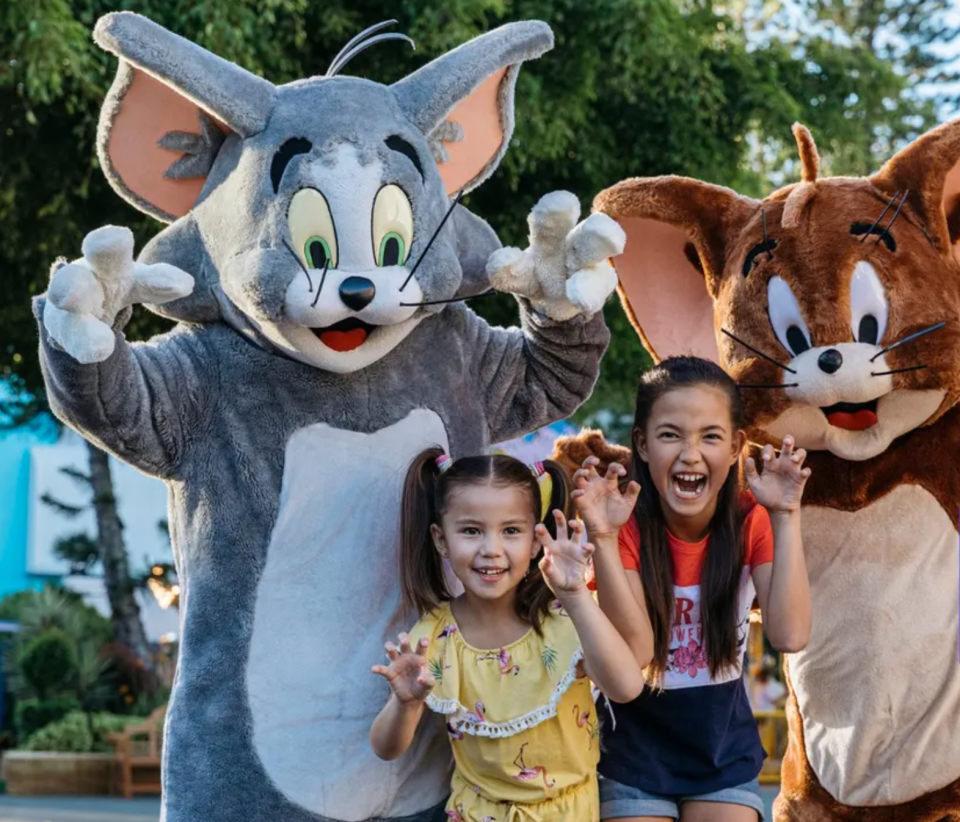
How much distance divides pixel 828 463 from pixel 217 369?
5.34 feet

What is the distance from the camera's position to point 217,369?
3715 millimetres

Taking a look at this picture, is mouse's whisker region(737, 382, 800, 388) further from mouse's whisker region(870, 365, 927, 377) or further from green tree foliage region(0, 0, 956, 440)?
green tree foliage region(0, 0, 956, 440)

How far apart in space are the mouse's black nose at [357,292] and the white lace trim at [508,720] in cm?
84

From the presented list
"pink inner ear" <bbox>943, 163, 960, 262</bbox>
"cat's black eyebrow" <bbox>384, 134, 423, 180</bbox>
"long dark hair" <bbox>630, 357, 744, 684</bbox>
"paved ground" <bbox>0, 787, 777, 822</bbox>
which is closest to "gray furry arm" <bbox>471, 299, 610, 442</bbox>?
"long dark hair" <bbox>630, 357, 744, 684</bbox>

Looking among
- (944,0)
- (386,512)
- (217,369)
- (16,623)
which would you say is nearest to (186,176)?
(217,369)

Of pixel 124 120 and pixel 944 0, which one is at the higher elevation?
pixel 944 0

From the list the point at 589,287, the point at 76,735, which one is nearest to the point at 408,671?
the point at 589,287

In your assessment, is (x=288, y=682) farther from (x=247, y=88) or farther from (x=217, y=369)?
(x=247, y=88)

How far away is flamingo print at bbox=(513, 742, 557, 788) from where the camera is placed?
11.0ft

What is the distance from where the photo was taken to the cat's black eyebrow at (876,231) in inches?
166

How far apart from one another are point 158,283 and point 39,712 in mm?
10862

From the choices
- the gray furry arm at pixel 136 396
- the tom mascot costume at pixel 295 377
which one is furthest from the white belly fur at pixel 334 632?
the gray furry arm at pixel 136 396

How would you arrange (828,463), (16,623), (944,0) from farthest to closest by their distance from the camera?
1. (944,0)
2. (16,623)
3. (828,463)

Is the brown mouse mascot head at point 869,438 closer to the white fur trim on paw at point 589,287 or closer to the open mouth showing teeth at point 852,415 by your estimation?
the open mouth showing teeth at point 852,415
